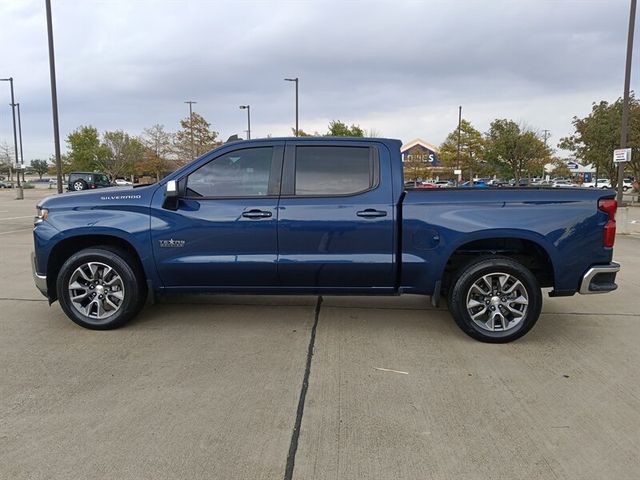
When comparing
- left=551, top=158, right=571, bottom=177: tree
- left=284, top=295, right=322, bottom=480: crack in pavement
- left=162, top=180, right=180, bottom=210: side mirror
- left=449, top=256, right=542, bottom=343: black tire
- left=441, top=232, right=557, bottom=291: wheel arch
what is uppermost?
left=551, top=158, right=571, bottom=177: tree

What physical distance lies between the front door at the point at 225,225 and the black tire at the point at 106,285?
0.31m

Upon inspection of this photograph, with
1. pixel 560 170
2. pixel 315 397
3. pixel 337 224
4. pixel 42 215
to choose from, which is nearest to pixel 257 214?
pixel 337 224

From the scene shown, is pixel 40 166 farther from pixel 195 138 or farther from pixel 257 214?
pixel 257 214

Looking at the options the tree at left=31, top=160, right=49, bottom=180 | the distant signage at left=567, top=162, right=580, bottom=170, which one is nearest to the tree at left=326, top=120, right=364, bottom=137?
the distant signage at left=567, top=162, right=580, bottom=170

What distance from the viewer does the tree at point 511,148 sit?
37312 millimetres

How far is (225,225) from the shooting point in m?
4.68

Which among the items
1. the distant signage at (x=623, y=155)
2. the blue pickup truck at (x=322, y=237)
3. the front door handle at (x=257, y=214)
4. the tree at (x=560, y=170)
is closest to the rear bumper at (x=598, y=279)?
the blue pickup truck at (x=322, y=237)

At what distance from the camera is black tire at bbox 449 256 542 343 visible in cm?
457

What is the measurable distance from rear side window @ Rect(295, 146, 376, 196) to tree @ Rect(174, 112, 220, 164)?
165 feet

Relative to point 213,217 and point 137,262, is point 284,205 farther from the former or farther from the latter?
point 137,262

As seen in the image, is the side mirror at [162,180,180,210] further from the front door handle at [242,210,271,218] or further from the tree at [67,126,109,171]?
the tree at [67,126,109,171]

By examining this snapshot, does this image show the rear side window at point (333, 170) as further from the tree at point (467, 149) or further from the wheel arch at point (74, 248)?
the tree at point (467, 149)

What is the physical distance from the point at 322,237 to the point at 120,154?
60652 millimetres

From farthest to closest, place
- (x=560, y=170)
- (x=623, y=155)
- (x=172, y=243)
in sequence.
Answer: (x=560, y=170) → (x=623, y=155) → (x=172, y=243)
